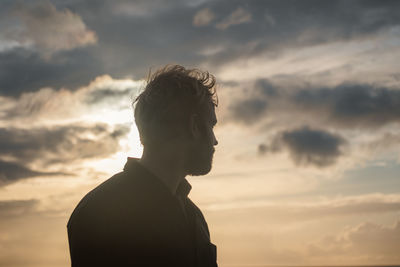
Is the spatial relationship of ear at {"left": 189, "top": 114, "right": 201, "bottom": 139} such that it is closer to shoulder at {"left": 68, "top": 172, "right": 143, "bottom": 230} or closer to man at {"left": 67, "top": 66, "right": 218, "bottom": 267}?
man at {"left": 67, "top": 66, "right": 218, "bottom": 267}

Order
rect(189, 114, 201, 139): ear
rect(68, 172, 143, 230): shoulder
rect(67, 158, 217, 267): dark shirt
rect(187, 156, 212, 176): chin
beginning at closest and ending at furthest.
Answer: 1. rect(67, 158, 217, 267): dark shirt
2. rect(68, 172, 143, 230): shoulder
3. rect(189, 114, 201, 139): ear
4. rect(187, 156, 212, 176): chin

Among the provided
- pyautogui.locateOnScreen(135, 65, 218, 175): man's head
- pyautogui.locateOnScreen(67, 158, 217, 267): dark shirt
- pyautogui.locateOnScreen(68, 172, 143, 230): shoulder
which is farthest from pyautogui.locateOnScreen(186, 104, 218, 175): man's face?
pyautogui.locateOnScreen(68, 172, 143, 230): shoulder

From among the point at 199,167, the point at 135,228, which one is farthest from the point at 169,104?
the point at 135,228

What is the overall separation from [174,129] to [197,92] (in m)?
0.58

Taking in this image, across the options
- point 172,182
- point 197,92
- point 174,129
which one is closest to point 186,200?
point 172,182

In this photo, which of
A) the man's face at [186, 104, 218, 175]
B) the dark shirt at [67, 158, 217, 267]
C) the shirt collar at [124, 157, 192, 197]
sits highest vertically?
the man's face at [186, 104, 218, 175]

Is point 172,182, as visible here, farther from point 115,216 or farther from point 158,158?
point 115,216

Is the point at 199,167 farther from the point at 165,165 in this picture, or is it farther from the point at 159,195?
the point at 159,195

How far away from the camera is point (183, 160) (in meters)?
5.00

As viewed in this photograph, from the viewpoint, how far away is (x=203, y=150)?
516 cm

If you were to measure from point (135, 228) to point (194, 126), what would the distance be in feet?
4.60

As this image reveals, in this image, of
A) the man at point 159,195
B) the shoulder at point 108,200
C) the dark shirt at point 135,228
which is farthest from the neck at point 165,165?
the shoulder at point 108,200

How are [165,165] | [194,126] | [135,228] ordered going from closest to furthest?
[135,228] < [165,165] < [194,126]

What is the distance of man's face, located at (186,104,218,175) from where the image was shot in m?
5.08
